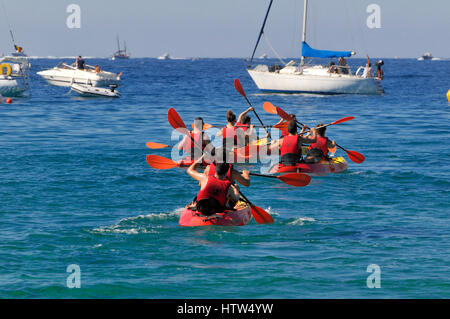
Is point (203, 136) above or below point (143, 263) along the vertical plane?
above

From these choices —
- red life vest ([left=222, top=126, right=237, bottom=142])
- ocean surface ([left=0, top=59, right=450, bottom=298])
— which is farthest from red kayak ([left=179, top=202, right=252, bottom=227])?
red life vest ([left=222, top=126, right=237, bottom=142])

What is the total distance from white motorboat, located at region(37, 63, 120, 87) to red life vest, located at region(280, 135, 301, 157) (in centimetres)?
3506

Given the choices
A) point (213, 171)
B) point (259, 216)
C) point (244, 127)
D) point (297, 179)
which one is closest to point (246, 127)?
point (244, 127)

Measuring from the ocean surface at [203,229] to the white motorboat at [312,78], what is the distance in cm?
1952

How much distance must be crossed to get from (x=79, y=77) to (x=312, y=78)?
1912 cm

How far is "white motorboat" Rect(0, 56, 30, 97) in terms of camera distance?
145 feet

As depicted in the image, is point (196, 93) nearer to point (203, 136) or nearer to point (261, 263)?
point (203, 136)

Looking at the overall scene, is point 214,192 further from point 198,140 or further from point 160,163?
point 198,140

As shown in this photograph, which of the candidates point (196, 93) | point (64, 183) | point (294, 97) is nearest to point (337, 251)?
point (64, 183)

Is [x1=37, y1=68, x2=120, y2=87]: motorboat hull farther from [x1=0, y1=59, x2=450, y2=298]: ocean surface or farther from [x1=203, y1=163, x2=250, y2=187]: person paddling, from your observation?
[x1=203, y1=163, x2=250, y2=187]: person paddling

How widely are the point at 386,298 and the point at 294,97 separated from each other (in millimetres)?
38205

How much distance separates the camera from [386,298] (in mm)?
10719

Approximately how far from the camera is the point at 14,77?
4506 centimetres

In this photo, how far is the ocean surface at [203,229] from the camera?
1120cm
